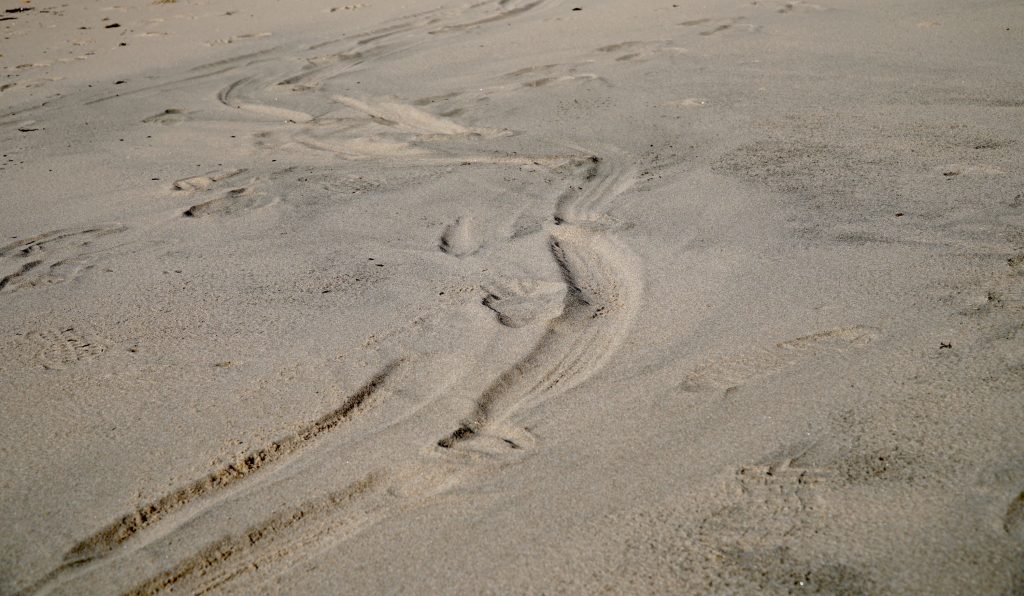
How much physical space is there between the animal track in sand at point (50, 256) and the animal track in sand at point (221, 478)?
157 cm

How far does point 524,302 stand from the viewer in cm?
308

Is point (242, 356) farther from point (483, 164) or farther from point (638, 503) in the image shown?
point (483, 164)

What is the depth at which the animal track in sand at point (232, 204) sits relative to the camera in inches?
159

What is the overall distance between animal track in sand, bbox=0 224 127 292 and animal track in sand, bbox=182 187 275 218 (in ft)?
1.12

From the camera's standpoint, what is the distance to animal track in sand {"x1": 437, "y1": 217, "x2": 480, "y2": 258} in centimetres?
352

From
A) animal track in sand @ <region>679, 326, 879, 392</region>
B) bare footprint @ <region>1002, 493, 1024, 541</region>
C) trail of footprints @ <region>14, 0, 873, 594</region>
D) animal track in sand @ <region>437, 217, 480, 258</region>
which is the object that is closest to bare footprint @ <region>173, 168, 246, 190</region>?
trail of footprints @ <region>14, 0, 873, 594</region>

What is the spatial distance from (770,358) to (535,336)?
2.41ft

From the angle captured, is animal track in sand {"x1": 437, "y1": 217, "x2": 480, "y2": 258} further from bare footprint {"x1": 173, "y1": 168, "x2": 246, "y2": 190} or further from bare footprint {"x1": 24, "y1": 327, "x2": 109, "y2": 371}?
bare footprint {"x1": 173, "y1": 168, "x2": 246, "y2": 190}

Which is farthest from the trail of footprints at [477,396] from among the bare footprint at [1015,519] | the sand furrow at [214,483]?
the bare footprint at [1015,519]

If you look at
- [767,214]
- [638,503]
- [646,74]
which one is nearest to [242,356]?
[638,503]

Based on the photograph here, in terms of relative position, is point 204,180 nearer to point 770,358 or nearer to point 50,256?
point 50,256

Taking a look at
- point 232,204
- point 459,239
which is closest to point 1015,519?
point 459,239

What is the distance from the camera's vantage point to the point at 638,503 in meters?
2.10

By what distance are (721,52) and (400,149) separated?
2.56 metres
